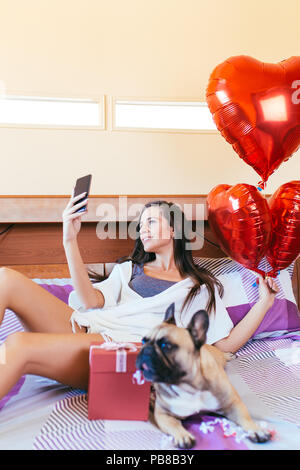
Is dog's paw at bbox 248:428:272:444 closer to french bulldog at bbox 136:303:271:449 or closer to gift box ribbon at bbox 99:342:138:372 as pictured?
french bulldog at bbox 136:303:271:449

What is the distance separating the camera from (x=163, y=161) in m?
1.99

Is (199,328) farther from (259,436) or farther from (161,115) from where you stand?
(161,115)

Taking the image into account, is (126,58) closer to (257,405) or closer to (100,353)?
(100,353)

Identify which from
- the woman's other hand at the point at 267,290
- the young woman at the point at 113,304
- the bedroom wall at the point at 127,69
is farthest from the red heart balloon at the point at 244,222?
the bedroom wall at the point at 127,69

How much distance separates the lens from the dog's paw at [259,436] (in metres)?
0.88

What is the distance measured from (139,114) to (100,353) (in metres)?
1.35

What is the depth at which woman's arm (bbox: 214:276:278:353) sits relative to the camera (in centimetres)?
133

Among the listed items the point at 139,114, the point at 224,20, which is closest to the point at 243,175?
the point at 139,114

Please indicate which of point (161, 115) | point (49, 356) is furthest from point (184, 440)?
point (161, 115)

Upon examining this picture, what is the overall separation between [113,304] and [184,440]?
2.01 ft

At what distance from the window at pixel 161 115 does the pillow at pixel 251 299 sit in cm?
73

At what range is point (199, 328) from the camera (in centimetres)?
94

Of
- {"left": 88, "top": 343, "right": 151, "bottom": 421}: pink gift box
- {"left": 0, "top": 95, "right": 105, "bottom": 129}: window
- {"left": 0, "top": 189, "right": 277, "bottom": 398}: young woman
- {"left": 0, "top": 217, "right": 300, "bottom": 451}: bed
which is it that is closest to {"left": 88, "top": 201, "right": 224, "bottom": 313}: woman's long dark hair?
{"left": 0, "top": 189, "right": 277, "bottom": 398}: young woman
